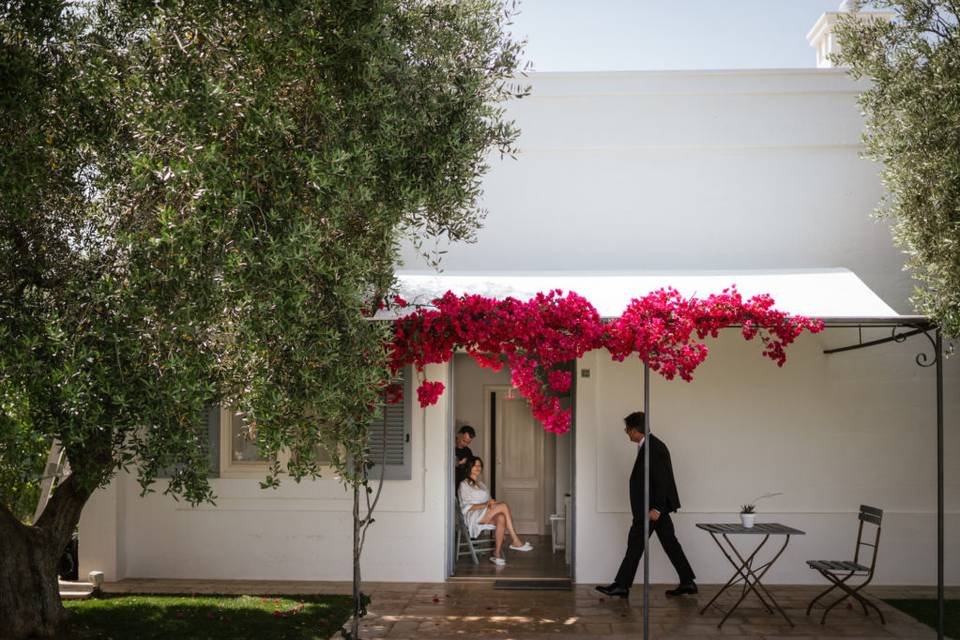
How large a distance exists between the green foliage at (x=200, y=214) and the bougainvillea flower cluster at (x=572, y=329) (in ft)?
3.83

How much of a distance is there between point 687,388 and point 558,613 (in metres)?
2.63

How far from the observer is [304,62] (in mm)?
4867

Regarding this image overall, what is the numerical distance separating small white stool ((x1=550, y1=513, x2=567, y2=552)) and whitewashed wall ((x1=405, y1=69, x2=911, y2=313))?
3.15 m

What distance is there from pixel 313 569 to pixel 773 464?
185 inches

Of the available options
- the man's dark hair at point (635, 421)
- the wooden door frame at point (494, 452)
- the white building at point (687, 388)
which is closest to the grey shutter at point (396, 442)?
the white building at point (687, 388)

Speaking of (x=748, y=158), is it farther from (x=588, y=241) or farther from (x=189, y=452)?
(x=189, y=452)

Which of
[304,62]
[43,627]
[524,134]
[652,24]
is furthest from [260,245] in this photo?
[652,24]

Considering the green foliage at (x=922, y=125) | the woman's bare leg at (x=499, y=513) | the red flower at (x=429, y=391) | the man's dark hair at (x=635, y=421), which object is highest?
the green foliage at (x=922, y=125)

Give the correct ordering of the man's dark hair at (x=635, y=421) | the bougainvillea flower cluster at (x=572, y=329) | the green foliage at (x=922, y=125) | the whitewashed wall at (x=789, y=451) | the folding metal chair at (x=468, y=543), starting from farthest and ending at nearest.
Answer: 1. the folding metal chair at (x=468, y=543)
2. the whitewashed wall at (x=789, y=451)
3. the man's dark hair at (x=635, y=421)
4. the bougainvillea flower cluster at (x=572, y=329)
5. the green foliage at (x=922, y=125)

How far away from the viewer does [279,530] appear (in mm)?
8648

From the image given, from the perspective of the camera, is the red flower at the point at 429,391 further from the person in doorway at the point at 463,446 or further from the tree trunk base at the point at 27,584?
the person in doorway at the point at 463,446

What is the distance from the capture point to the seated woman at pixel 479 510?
9.44 m

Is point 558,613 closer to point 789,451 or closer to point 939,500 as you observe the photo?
point 789,451

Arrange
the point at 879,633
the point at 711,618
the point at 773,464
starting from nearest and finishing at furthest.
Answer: the point at 879,633 < the point at 711,618 < the point at 773,464
